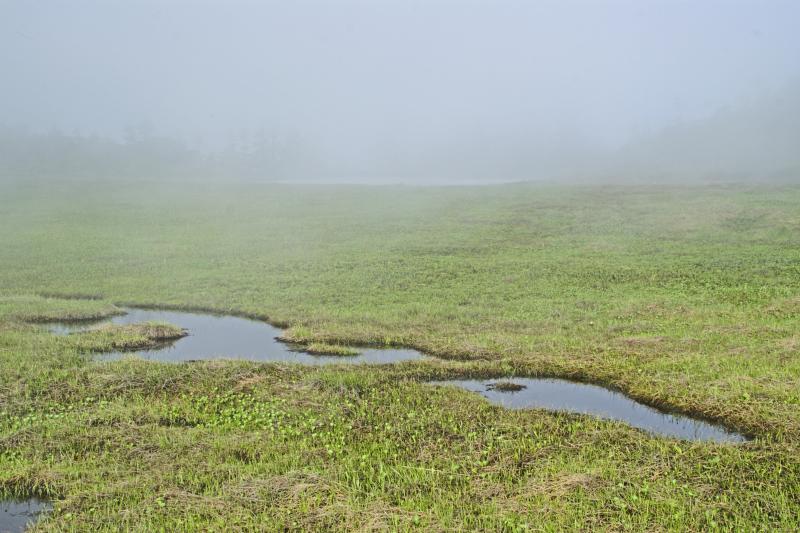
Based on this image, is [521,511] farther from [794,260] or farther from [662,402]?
[794,260]

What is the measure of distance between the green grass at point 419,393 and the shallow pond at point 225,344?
0.89 m

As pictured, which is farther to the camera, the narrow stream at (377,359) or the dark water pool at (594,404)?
the narrow stream at (377,359)

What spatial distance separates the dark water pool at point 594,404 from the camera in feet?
47.8

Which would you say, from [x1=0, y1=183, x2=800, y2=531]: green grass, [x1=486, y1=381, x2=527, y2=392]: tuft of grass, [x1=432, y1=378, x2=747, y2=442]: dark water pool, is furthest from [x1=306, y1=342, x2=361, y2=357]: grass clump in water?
[x1=486, y1=381, x2=527, y2=392]: tuft of grass

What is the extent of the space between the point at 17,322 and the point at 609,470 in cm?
2220

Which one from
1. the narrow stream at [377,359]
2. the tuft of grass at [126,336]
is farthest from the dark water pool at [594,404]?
the tuft of grass at [126,336]

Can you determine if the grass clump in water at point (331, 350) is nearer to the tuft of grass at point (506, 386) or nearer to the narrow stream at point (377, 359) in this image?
the narrow stream at point (377, 359)

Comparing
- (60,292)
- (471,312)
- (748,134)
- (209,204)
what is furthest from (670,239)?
(748,134)

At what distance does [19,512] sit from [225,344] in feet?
37.9

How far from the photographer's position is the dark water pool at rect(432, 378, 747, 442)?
14.6 metres

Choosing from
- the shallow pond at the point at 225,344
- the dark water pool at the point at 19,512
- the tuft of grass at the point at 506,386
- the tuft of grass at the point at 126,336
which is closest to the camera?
the dark water pool at the point at 19,512

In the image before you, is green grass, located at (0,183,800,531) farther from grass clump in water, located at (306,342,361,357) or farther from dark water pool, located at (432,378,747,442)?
grass clump in water, located at (306,342,361,357)

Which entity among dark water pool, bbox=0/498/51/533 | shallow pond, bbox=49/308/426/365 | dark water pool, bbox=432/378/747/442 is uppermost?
dark water pool, bbox=432/378/747/442

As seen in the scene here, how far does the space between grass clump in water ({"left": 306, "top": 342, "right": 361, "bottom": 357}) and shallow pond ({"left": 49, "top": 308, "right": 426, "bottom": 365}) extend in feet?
0.82
